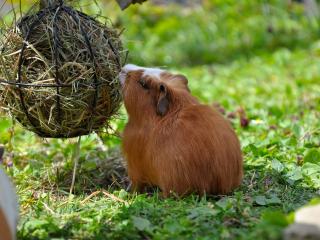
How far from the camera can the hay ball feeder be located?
3.39 metres

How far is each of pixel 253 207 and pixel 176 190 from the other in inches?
16.9

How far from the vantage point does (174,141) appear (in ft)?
10.9

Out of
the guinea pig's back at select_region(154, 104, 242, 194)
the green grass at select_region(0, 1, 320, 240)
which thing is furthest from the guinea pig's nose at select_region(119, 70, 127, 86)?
the green grass at select_region(0, 1, 320, 240)

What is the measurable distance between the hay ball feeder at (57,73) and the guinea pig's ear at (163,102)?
0.30 metres

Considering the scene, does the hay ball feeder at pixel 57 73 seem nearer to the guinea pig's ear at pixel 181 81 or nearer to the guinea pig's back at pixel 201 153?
the guinea pig's ear at pixel 181 81

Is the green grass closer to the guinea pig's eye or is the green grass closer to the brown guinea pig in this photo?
the brown guinea pig

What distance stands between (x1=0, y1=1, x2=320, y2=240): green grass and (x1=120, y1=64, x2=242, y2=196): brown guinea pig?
10 centimetres

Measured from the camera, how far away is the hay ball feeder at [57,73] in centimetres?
339

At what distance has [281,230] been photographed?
7.71ft

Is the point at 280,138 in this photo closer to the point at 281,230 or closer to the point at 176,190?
the point at 176,190

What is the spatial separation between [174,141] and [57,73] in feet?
2.42

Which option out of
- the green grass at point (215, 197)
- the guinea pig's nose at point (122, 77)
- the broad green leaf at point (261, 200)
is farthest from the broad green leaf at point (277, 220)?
the guinea pig's nose at point (122, 77)

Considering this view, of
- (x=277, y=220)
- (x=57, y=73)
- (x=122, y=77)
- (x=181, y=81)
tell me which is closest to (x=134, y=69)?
(x=122, y=77)

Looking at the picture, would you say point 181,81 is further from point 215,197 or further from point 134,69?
point 215,197
